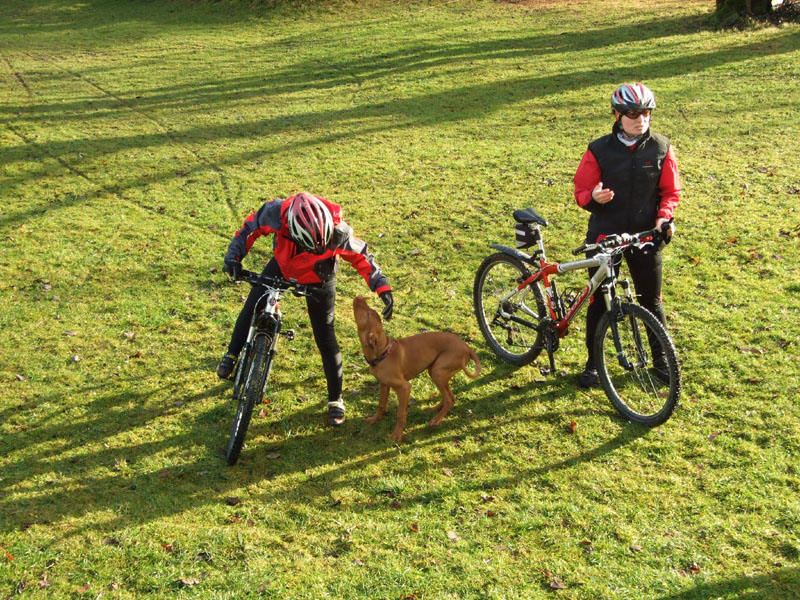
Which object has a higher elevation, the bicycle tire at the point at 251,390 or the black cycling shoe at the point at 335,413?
the bicycle tire at the point at 251,390

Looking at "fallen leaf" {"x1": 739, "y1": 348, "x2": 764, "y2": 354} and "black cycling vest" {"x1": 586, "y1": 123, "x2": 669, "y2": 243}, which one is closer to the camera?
"black cycling vest" {"x1": 586, "y1": 123, "x2": 669, "y2": 243}

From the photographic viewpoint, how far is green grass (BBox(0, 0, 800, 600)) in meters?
5.09

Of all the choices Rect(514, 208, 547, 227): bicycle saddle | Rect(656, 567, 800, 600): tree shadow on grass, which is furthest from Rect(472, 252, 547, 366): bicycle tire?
Rect(656, 567, 800, 600): tree shadow on grass

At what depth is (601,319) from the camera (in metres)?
6.34

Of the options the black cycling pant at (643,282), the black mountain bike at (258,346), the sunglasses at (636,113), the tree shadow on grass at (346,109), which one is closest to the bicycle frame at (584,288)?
the black cycling pant at (643,282)

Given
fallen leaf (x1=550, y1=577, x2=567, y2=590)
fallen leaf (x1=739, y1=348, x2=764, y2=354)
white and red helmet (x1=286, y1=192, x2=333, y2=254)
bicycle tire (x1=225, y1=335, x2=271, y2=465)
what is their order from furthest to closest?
1. fallen leaf (x1=739, y1=348, x2=764, y2=354)
2. bicycle tire (x1=225, y1=335, x2=271, y2=465)
3. white and red helmet (x1=286, y1=192, x2=333, y2=254)
4. fallen leaf (x1=550, y1=577, x2=567, y2=590)

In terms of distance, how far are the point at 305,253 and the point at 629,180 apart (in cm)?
288

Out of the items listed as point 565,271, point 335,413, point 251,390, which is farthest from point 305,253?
point 565,271

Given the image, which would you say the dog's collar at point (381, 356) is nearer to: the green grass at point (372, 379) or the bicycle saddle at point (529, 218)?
the green grass at point (372, 379)

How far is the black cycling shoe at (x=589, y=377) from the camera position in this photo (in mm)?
7035

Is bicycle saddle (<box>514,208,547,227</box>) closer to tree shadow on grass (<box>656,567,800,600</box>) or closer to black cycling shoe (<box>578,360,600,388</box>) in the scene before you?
black cycling shoe (<box>578,360,600,388</box>)

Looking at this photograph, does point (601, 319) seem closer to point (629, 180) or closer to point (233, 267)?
point (629, 180)

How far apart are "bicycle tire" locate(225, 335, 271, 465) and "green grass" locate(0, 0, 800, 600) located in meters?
0.31

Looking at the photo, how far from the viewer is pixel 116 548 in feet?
16.9
